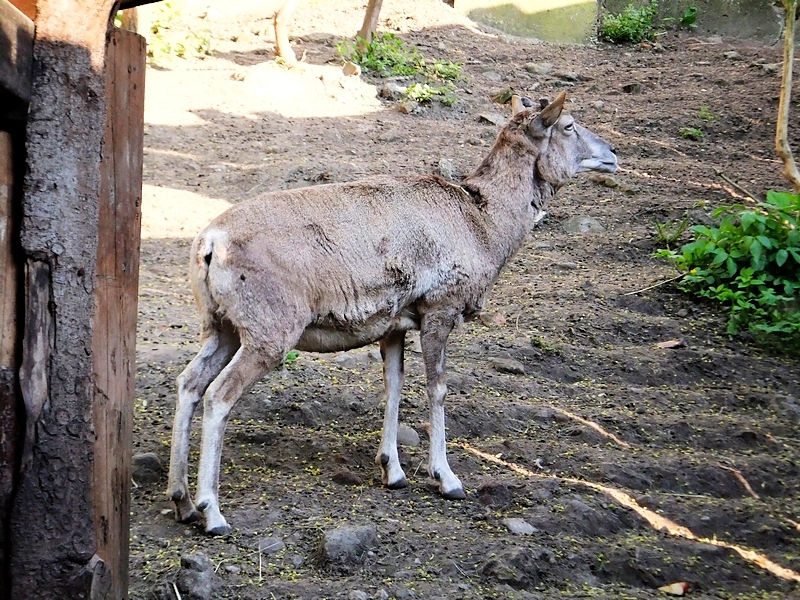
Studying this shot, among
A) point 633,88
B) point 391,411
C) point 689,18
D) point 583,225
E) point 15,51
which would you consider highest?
point 689,18

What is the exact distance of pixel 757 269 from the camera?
8.03 m

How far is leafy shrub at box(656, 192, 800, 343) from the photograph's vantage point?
309 inches

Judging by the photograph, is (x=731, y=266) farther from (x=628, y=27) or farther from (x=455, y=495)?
(x=628, y=27)

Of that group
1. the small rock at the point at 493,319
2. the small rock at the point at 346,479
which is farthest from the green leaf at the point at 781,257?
the small rock at the point at 346,479

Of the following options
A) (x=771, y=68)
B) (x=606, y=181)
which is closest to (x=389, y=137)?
(x=606, y=181)

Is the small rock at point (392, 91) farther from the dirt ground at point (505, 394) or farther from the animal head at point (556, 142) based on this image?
the animal head at point (556, 142)

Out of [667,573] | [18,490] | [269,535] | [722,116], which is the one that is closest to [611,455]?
[667,573]

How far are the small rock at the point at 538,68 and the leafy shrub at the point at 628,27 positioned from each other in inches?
107

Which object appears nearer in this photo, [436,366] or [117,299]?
[117,299]

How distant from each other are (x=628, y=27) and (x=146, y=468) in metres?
15.1

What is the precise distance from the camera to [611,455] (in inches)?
227

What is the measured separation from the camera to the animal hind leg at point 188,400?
4520mm

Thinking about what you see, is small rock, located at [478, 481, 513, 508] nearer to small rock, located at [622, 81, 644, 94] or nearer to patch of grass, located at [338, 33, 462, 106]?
patch of grass, located at [338, 33, 462, 106]

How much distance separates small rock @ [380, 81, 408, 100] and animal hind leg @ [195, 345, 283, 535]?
9.30 meters
